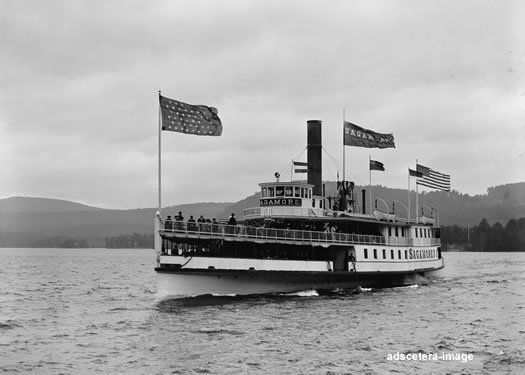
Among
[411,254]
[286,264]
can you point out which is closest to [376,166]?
[411,254]

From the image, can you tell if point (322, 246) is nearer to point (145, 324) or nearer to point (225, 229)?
point (225, 229)

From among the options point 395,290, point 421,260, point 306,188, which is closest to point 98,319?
point 306,188

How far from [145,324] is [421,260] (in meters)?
33.8

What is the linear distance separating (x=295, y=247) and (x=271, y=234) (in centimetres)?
321

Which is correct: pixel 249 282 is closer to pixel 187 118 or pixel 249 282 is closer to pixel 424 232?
pixel 187 118

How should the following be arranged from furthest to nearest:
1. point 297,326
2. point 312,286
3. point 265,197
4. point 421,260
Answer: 1. point 421,260
2. point 265,197
3. point 312,286
4. point 297,326

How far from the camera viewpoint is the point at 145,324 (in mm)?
34906

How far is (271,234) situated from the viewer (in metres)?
44.6

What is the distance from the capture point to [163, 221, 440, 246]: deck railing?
40250 millimetres

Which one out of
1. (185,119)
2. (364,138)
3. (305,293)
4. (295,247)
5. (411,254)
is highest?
(364,138)

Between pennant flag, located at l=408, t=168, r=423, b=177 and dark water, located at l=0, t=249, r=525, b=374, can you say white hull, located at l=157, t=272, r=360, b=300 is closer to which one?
dark water, located at l=0, t=249, r=525, b=374

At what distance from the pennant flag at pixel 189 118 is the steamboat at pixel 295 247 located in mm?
5154

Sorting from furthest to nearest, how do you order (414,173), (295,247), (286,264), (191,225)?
(414,173), (295,247), (286,264), (191,225)

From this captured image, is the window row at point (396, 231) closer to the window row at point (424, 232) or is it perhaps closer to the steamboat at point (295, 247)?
the steamboat at point (295, 247)
